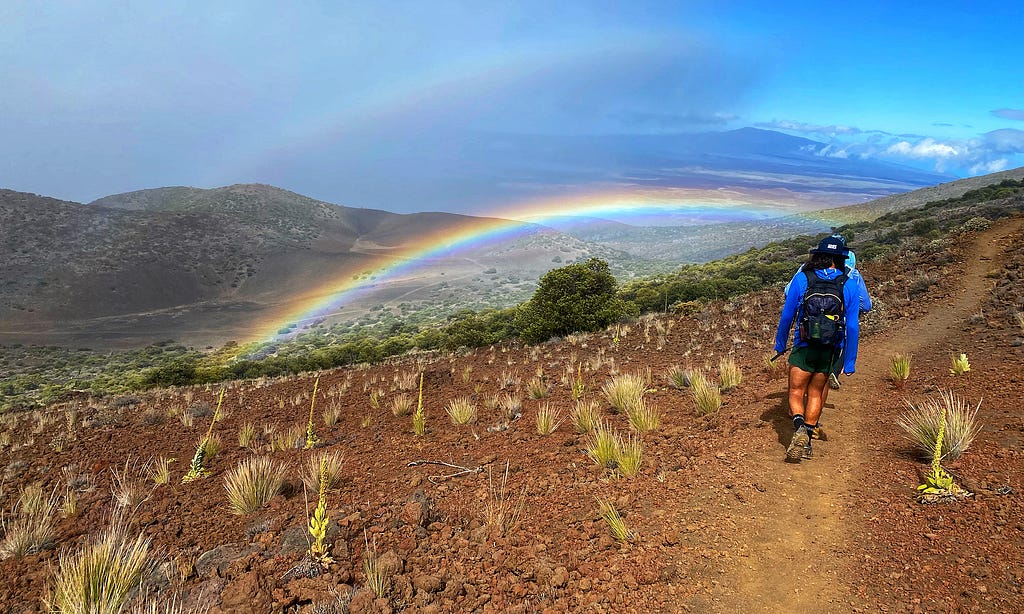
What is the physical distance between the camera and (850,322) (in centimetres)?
446

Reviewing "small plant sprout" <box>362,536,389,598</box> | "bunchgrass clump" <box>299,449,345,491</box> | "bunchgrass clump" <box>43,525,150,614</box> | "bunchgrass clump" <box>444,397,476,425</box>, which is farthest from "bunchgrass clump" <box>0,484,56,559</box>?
"bunchgrass clump" <box>444,397,476,425</box>

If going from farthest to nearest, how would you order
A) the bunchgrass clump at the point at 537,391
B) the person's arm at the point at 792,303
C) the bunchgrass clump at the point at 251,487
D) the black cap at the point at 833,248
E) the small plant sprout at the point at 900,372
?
the bunchgrass clump at the point at 537,391, the small plant sprout at the point at 900,372, the person's arm at the point at 792,303, the black cap at the point at 833,248, the bunchgrass clump at the point at 251,487

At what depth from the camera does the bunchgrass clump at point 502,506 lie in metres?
3.51

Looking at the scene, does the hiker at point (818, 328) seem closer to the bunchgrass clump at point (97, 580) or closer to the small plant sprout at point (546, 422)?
the small plant sprout at point (546, 422)

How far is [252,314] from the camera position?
62.7 m

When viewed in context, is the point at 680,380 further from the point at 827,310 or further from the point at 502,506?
the point at 502,506

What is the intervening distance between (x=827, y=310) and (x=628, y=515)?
107 inches

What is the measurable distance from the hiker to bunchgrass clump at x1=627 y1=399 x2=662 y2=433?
134 cm

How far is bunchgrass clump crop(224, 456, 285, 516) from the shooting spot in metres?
4.16

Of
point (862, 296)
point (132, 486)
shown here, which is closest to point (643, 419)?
point (862, 296)

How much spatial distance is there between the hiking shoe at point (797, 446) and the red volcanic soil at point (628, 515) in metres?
0.13

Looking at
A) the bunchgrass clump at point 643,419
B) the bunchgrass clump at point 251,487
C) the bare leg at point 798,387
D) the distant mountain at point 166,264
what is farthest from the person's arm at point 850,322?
the distant mountain at point 166,264

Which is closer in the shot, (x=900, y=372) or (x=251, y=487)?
(x=251, y=487)

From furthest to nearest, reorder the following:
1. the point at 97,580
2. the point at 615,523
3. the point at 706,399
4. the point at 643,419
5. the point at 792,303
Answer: the point at 706,399, the point at 643,419, the point at 792,303, the point at 615,523, the point at 97,580
